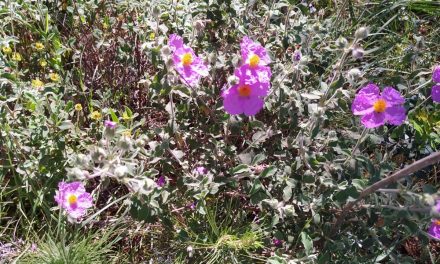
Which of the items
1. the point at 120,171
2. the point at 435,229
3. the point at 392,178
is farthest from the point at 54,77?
the point at 435,229

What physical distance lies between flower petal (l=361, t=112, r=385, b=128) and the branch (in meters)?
0.19

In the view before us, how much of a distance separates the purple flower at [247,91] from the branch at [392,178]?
1.37 ft

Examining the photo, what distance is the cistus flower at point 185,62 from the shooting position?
5.52 ft

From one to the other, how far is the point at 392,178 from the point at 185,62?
0.72 metres

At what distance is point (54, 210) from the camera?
6.33 ft

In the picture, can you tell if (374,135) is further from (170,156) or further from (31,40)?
(31,40)

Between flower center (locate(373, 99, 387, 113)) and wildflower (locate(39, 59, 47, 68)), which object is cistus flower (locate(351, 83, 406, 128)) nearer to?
flower center (locate(373, 99, 387, 113))

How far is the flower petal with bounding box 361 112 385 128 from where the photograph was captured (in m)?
1.60

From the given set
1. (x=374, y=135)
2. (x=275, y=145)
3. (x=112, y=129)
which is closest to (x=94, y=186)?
(x=112, y=129)

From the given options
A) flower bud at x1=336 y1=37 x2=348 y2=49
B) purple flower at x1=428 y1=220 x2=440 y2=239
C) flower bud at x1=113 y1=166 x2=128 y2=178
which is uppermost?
flower bud at x1=336 y1=37 x2=348 y2=49

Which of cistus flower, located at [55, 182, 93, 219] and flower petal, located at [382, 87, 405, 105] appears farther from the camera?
cistus flower, located at [55, 182, 93, 219]

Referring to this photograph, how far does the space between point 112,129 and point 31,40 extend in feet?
3.53

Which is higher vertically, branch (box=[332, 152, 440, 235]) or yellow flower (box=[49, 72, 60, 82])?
yellow flower (box=[49, 72, 60, 82])

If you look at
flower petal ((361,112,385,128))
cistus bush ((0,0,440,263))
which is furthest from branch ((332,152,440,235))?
flower petal ((361,112,385,128))
